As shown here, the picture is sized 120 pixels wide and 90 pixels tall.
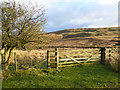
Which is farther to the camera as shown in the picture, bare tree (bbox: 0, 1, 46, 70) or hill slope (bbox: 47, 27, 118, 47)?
hill slope (bbox: 47, 27, 118, 47)

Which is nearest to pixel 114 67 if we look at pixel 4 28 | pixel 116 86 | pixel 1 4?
pixel 116 86

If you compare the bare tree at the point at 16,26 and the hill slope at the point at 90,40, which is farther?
the hill slope at the point at 90,40

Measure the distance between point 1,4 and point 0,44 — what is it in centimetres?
380

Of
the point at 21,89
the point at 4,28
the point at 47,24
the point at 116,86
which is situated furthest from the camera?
the point at 47,24

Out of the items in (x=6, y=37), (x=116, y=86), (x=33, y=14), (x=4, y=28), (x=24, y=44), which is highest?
(x=33, y=14)

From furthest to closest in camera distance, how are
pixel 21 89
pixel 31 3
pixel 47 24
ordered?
pixel 47 24 < pixel 31 3 < pixel 21 89

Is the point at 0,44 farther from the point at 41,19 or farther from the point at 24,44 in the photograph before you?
the point at 41,19

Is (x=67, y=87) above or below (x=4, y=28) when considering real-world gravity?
below

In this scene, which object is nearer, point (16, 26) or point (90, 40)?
point (16, 26)

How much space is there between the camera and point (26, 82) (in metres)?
7.72

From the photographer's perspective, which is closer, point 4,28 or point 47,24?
point 4,28

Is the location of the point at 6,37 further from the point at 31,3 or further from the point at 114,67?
the point at 114,67

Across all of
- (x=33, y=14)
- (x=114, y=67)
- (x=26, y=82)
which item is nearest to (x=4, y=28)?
(x=33, y=14)

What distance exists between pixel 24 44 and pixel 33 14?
10.6ft
